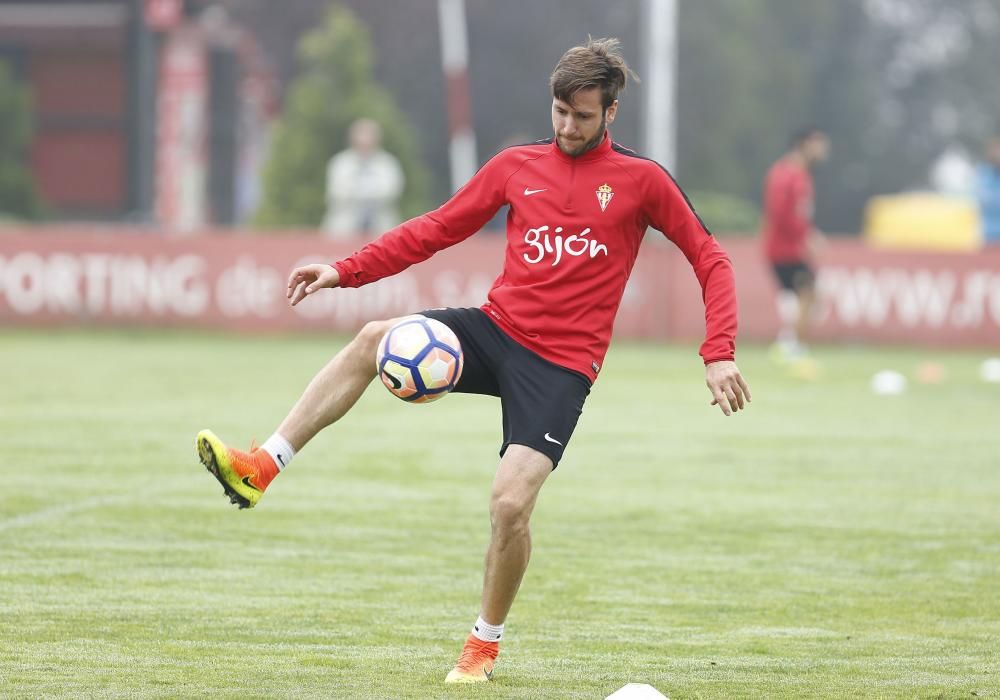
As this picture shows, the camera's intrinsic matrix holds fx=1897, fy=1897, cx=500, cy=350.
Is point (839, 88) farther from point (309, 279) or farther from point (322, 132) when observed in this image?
point (309, 279)

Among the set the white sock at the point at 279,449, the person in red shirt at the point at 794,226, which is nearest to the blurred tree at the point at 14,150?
the person in red shirt at the point at 794,226

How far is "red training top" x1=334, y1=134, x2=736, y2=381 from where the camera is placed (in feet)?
22.2

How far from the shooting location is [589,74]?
6.55m

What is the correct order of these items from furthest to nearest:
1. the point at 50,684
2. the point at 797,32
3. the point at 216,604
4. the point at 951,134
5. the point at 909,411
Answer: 1. the point at 951,134
2. the point at 797,32
3. the point at 909,411
4. the point at 216,604
5. the point at 50,684

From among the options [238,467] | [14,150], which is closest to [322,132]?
[14,150]

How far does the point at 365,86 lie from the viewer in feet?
108

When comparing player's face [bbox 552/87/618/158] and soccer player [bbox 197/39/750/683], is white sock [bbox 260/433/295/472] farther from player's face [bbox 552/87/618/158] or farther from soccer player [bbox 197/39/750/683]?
player's face [bbox 552/87/618/158]

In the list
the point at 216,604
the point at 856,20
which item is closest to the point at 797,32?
the point at 856,20

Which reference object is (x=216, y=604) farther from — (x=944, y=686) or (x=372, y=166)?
(x=372, y=166)

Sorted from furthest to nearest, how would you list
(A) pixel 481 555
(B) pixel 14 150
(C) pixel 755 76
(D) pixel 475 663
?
(C) pixel 755 76
(B) pixel 14 150
(A) pixel 481 555
(D) pixel 475 663

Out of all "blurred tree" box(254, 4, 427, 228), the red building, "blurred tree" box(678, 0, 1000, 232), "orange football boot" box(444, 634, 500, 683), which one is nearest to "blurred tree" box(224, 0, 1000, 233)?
"blurred tree" box(678, 0, 1000, 232)

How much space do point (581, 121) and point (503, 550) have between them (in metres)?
1.53

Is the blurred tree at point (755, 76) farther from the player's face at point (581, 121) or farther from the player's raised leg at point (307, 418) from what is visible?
the player's raised leg at point (307, 418)

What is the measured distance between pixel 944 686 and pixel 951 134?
182 feet
